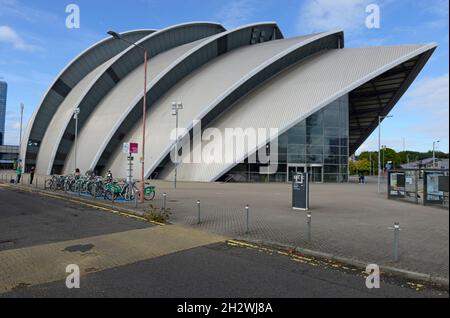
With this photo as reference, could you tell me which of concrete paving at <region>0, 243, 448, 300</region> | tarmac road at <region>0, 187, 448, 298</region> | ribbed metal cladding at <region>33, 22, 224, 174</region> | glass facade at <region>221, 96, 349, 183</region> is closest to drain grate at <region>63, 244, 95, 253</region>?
tarmac road at <region>0, 187, 448, 298</region>

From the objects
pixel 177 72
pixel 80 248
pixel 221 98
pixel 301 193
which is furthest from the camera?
pixel 177 72

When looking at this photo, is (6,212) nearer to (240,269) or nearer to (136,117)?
(240,269)

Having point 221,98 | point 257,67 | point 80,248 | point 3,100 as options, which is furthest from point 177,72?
point 3,100

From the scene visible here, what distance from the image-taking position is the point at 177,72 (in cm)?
4719

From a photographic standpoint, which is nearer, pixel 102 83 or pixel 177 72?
pixel 177 72

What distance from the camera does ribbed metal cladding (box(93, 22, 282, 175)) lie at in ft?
146

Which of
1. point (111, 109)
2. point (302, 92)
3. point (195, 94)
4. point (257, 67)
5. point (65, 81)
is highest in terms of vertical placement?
point (65, 81)

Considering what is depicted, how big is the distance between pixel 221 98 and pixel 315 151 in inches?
477

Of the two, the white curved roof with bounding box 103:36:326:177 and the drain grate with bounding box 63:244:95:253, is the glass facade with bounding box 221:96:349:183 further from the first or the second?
the drain grate with bounding box 63:244:95:253

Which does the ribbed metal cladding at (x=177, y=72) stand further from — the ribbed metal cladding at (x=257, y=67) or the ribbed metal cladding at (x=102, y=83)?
the ribbed metal cladding at (x=102, y=83)

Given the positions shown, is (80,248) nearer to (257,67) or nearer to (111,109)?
(257,67)

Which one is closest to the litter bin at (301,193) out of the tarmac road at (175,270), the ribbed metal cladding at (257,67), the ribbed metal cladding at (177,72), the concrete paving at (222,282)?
the tarmac road at (175,270)

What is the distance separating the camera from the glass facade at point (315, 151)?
39.9m

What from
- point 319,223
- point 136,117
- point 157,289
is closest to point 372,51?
point 136,117
